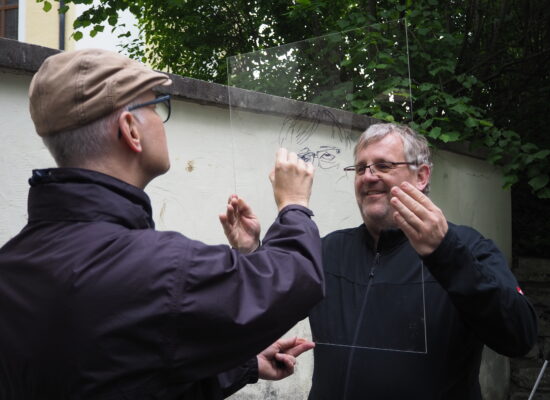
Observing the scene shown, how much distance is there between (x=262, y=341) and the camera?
1317 millimetres

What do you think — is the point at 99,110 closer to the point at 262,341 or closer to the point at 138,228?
the point at 138,228

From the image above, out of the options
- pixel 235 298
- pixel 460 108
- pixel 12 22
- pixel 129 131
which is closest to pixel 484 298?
pixel 235 298

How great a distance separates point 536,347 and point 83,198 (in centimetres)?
576

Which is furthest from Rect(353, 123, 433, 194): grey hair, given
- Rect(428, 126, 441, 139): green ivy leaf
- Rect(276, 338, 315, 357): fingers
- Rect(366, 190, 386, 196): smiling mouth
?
Rect(428, 126, 441, 139): green ivy leaf

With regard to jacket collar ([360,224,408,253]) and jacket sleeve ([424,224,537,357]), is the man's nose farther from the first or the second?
jacket sleeve ([424,224,537,357])

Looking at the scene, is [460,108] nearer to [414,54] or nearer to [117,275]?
[414,54]

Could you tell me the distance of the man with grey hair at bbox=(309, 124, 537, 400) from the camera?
189 cm

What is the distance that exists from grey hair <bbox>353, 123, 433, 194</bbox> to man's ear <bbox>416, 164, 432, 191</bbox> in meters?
0.02

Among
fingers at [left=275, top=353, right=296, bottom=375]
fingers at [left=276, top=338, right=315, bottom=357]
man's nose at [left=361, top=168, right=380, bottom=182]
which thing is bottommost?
fingers at [left=275, top=353, right=296, bottom=375]

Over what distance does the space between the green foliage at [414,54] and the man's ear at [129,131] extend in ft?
2.83

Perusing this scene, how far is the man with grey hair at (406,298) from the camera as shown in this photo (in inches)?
74.5

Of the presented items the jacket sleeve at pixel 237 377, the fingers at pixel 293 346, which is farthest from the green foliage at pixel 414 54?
the jacket sleeve at pixel 237 377

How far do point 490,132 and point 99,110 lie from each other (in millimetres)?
4432

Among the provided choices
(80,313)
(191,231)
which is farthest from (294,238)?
(191,231)
